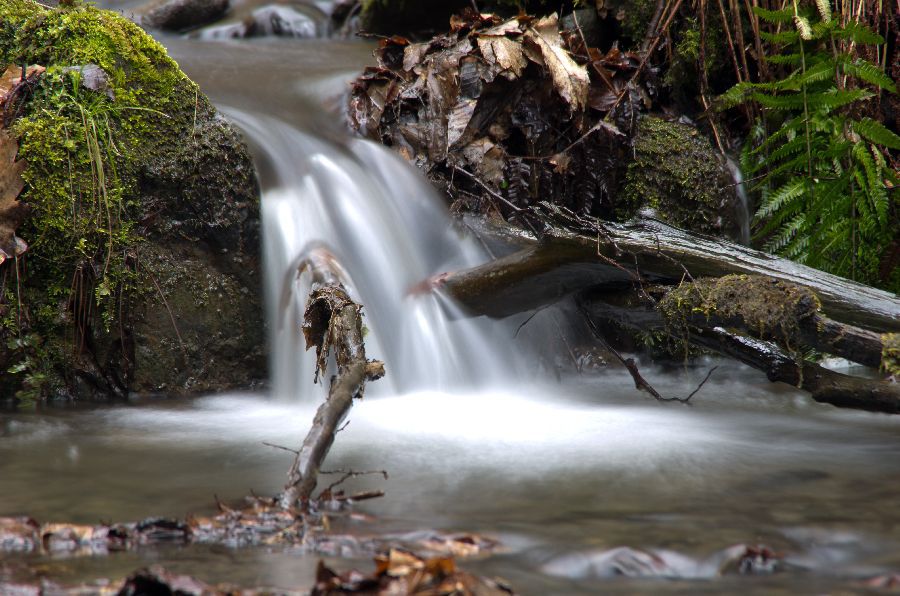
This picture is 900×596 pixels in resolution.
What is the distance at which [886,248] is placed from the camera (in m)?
5.68

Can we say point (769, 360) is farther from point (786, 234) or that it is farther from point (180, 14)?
point (180, 14)

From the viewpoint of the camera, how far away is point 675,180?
5.79m

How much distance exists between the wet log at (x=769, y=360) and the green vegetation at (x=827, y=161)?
6.40 ft

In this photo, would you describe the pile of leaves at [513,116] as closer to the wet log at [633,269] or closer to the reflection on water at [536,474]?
the wet log at [633,269]

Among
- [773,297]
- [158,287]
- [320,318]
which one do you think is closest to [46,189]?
[158,287]

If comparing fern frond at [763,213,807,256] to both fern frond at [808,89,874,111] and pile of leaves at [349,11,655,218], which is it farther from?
pile of leaves at [349,11,655,218]

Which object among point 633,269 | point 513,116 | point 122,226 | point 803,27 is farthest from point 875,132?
point 122,226

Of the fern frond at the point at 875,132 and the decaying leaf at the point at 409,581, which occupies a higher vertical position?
the fern frond at the point at 875,132

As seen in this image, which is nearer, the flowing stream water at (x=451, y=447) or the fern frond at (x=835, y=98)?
the flowing stream water at (x=451, y=447)

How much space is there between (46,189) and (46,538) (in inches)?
99.9

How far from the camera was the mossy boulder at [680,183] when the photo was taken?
5.75 metres

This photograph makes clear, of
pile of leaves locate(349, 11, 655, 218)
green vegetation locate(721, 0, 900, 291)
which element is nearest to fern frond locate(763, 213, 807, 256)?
green vegetation locate(721, 0, 900, 291)

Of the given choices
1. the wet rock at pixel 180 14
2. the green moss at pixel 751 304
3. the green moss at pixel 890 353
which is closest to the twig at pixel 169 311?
the green moss at pixel 751 304

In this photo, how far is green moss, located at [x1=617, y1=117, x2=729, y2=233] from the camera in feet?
18.9
